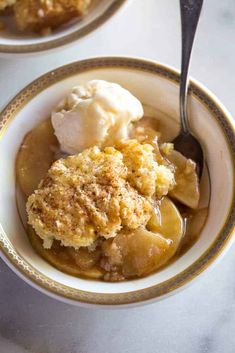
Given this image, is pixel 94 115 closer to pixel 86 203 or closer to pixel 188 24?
pixel 86 203

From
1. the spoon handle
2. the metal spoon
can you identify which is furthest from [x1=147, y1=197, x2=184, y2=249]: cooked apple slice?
the spoon handle

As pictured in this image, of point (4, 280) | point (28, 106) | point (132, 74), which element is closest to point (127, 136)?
point (132, 74)

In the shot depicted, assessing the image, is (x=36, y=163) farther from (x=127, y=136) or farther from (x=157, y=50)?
(x=157, y=50)

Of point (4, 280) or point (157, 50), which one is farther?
point (157, 50)

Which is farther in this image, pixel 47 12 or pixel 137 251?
pixel 47 12

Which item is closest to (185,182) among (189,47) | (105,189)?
(105,189)

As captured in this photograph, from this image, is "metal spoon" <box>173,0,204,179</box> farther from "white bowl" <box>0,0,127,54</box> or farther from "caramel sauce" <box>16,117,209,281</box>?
"white bowl" <box>0,0,127,54</box>
